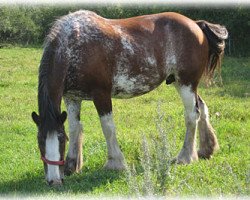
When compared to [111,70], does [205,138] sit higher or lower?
lower

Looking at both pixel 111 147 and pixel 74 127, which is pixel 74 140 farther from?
pixel 111 147

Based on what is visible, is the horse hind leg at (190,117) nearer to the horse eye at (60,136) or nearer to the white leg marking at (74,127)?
the white leg marking at (74,127)

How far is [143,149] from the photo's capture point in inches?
176

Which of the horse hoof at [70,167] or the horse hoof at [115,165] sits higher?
the horse hoof at [115,165]

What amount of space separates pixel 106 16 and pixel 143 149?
25.2 meters

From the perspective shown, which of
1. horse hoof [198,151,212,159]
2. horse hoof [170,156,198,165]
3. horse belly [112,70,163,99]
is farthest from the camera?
horse hoof [198,151,212,159]

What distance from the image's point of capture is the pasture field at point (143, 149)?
516 cm

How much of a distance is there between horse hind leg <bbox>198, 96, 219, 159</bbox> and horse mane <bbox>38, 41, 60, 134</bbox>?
2601mm

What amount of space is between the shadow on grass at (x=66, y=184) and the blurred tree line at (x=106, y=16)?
424 inches

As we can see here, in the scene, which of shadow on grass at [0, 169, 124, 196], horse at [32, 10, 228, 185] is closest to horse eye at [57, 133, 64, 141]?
horse at [32, 10, 228, 185]

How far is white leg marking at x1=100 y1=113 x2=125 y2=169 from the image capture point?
6.95 m

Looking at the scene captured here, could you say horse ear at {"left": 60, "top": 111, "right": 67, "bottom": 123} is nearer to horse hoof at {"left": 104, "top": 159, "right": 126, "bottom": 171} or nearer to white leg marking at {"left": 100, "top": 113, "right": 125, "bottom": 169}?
white leg marking at {"left": 100, "top": 113, "right": 125, "bottom": 169}

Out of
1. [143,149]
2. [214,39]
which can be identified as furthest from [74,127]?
[143,149]

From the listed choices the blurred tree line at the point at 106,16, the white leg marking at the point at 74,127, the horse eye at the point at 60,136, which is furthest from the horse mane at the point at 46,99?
the blurred tree line at the point at 106,16
